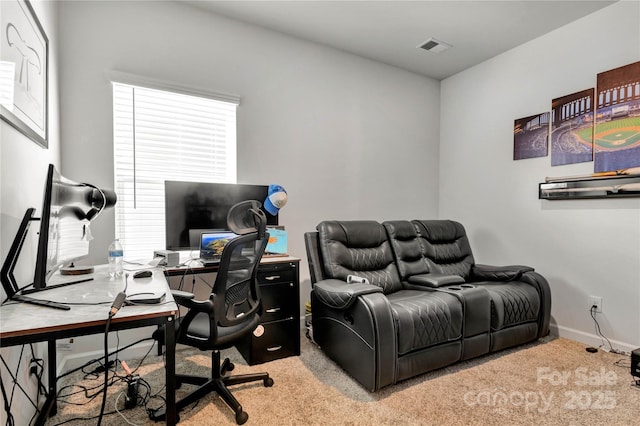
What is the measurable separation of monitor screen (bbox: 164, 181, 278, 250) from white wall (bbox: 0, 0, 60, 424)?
0.72 metres

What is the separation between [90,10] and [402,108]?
122 inches

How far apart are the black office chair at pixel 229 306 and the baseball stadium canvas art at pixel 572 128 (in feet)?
Result: 9.27

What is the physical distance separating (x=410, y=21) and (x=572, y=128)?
5.71 ft

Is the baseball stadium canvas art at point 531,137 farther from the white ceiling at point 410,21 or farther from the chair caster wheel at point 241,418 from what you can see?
the chair caster wheel at point 241,418

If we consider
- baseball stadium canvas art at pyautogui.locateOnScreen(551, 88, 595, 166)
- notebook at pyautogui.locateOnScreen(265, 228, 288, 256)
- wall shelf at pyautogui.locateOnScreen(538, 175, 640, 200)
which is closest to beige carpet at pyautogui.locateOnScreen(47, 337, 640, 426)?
notebook at pyautogui.locateOnScreen(265, 228, 288, 256)

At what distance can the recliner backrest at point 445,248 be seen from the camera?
3059 mm

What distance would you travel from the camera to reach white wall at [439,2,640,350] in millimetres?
2533

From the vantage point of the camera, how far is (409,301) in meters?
2.15

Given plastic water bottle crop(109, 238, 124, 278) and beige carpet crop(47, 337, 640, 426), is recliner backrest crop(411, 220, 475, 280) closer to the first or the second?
beige carpet crop(47, 337, 640, 426)

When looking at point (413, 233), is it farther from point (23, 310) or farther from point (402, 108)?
point (23, 310)

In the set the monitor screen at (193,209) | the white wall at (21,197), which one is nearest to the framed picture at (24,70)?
the white wall at (21,197)

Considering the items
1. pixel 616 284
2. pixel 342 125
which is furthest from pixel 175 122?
pixel 616 284

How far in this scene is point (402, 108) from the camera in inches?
151

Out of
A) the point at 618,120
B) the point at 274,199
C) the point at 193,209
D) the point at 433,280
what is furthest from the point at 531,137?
the point at 193,209
